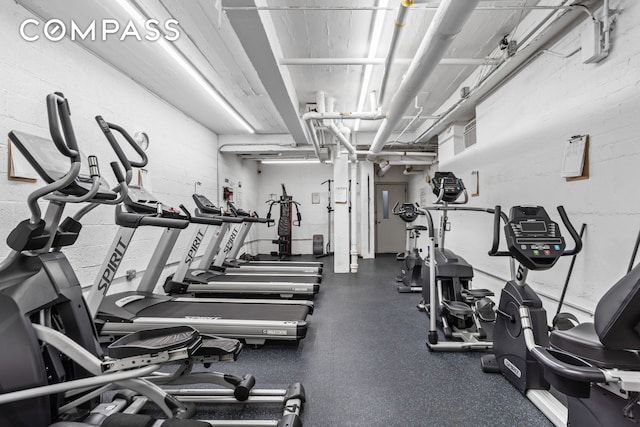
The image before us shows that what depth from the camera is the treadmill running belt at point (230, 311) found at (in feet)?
9.09

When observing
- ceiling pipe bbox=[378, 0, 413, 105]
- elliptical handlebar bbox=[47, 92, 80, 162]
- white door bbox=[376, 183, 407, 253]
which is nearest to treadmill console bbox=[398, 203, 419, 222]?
ceiling pipe bbox=[378, 0, 413, 105]

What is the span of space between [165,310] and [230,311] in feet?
2.18

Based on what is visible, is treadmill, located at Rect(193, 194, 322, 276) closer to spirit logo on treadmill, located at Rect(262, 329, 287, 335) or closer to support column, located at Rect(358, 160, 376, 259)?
spirit logo on treadmill, located at Rect(262, 329, 287, 335)

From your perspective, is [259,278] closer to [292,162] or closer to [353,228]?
[353,228]

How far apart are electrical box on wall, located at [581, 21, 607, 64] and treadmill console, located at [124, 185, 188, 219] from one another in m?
3.42

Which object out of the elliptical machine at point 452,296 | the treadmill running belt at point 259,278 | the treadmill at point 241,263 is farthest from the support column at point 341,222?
the elliptical machine at point 452,296

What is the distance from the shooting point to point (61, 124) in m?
1.31

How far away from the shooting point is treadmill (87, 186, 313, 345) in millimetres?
2391

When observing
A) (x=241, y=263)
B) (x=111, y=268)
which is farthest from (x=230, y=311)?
(x=241, y=263)

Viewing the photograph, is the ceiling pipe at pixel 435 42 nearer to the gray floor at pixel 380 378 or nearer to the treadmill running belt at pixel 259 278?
the gray floor at pixel 380 378

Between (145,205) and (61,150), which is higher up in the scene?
(61,150)

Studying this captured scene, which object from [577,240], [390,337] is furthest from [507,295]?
→ [390,337]

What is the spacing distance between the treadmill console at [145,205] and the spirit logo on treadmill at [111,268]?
1.34ft

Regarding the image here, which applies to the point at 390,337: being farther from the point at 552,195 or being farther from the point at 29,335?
the point at 29,335
